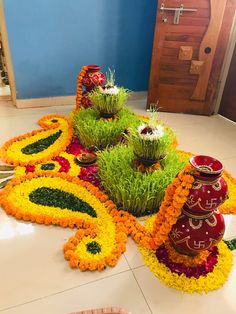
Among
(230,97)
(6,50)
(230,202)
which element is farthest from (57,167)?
(230,97)

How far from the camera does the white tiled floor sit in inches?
47.2

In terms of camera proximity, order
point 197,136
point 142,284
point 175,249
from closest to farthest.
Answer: point 142,284
point 175,249
point 197,136

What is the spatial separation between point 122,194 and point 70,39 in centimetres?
217

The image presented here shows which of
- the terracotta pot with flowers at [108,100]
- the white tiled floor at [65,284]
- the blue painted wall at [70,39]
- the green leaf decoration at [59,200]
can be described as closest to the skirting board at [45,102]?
the blue painted wall at [70,39]

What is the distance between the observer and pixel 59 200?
67.8 inches

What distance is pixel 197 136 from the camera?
108 inches

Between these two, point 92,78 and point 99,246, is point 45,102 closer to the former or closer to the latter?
point 92,78

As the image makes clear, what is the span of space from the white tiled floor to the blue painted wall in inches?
77.1

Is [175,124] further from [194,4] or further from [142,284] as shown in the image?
[142,284]

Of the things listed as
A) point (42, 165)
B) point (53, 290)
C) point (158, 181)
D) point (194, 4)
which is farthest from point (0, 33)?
point (53, 290)

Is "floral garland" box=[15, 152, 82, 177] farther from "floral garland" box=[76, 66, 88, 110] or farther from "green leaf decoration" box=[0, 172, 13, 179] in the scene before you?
"floral garland" box=[76, 66, 88, 110]

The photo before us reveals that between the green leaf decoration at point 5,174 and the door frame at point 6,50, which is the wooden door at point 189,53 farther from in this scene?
the green leaf decoration at point 5,174

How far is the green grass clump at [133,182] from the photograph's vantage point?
162 cm

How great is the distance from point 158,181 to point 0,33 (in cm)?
262
